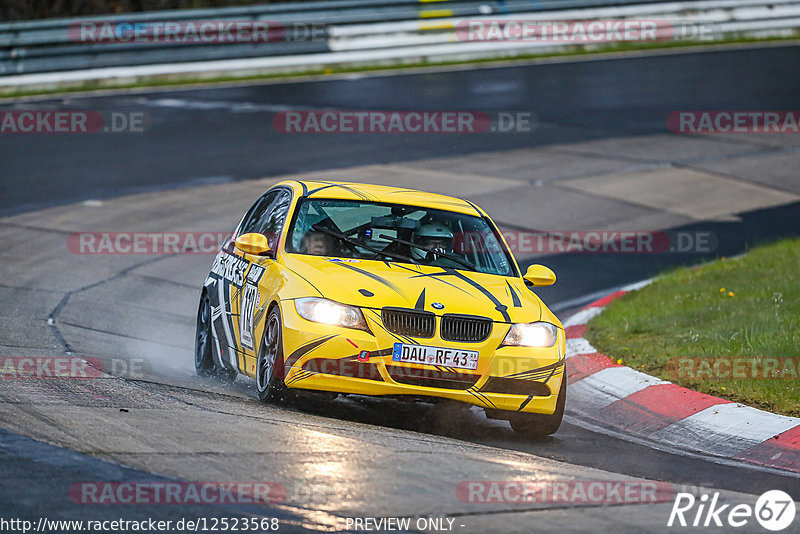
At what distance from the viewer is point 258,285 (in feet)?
28.1

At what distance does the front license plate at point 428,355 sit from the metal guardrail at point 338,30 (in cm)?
1811

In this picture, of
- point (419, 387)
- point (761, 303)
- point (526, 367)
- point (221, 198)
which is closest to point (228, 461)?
point (419, 387)

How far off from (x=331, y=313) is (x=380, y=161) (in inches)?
Result: 443

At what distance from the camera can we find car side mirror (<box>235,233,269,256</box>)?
8516 mm

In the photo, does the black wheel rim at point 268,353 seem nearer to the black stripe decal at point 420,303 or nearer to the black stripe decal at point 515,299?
the black stripe decal at point 420,303

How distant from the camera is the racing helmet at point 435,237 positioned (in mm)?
8961

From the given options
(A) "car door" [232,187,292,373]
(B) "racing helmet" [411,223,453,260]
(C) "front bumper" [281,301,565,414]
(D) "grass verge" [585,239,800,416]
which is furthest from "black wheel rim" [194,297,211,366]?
(D) "grass verge" [585,239,800,416]

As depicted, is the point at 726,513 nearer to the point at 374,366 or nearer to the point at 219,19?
the point at 374,366

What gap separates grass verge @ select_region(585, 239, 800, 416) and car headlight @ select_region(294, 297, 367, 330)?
2.94 metres

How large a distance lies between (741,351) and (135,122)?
45.1 feet

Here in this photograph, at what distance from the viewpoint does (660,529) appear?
5.54 m

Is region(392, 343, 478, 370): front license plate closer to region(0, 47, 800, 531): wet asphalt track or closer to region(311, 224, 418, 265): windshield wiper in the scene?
region(0, 47, 800, 531): wet asphalt track

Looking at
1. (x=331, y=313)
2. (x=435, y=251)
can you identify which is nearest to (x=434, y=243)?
(x=435, y=251)

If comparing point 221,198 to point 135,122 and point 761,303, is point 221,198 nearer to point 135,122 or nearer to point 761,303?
point 135,122
